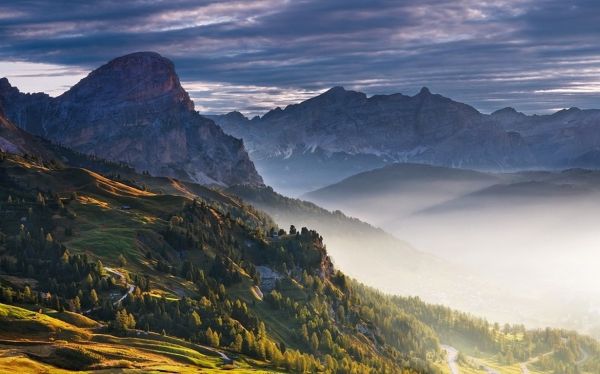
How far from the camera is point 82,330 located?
611ft

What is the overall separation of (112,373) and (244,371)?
150 feet

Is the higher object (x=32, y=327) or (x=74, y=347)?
→ (x=32, y=327)

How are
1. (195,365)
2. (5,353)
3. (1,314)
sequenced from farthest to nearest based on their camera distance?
(195,365) < (1,314) < (5,353)

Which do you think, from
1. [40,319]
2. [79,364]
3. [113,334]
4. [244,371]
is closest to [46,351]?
[79,364]

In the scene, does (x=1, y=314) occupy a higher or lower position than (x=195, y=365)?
higher

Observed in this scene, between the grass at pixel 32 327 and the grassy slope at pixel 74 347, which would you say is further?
the grass at pixel 32 327

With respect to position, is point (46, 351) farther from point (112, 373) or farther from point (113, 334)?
point (113, 334)

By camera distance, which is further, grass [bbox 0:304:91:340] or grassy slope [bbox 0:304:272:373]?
grass [bbox 0:304:91:340]

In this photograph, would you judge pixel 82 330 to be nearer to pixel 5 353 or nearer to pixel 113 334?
pixel 113 334

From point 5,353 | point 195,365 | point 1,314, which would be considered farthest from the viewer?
point 195,365

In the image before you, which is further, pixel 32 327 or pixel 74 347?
pixel 32 327

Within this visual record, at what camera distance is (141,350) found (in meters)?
183

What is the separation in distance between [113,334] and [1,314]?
29942 mm

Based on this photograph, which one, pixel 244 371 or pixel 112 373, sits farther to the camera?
pixel 244 371
